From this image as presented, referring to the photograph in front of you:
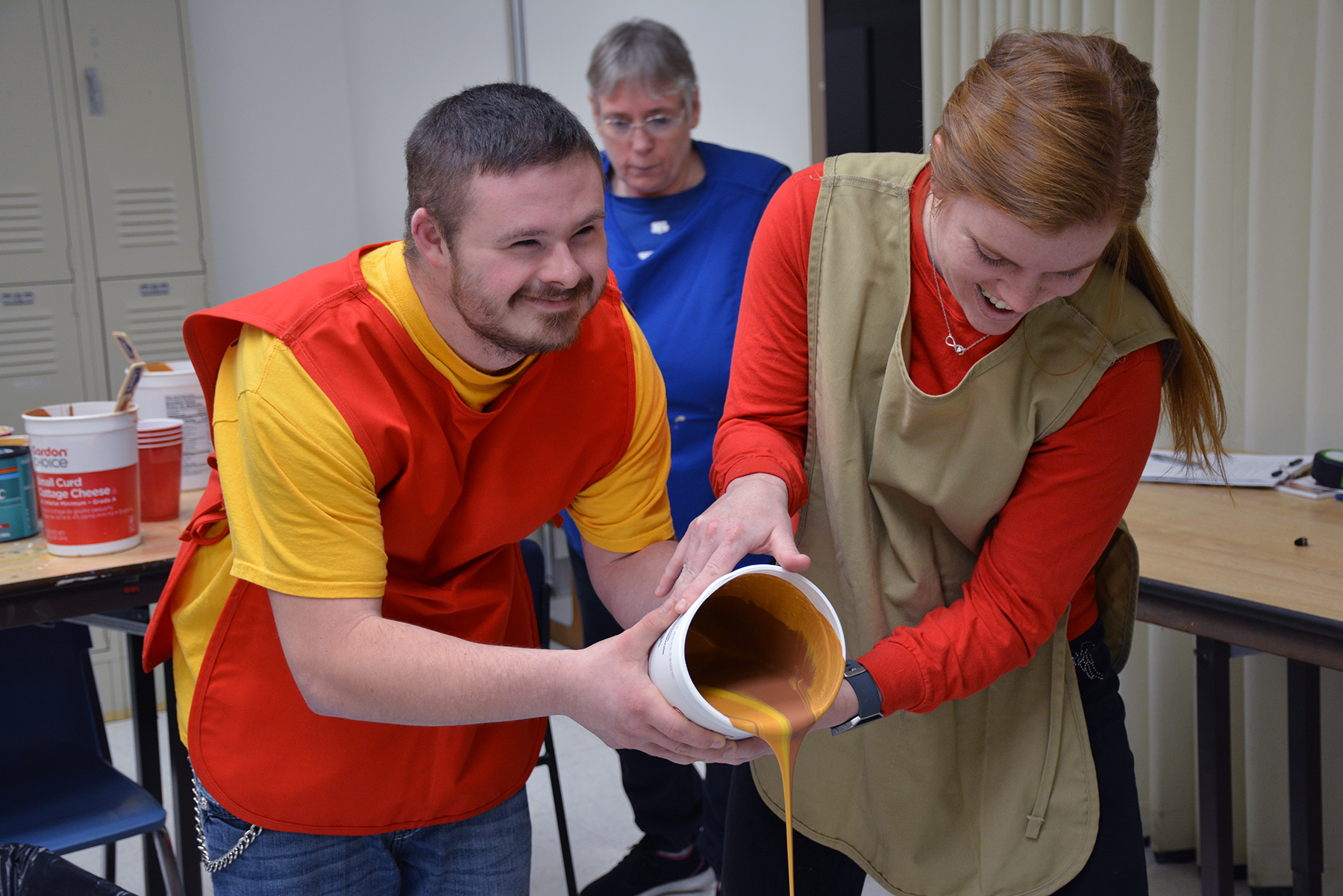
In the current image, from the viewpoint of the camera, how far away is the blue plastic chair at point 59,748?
172 centimetres

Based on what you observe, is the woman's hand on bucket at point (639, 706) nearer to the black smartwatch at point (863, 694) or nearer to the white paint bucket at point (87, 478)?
the black smartwatch at point (863, 694)

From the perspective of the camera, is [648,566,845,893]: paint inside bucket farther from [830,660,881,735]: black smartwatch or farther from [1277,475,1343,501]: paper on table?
[1277,475,1343,501]: paper on table

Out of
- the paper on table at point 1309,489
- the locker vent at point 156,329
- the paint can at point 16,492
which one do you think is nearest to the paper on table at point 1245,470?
the paper on table at point 1309,489

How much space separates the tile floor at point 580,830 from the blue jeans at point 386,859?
1194mm

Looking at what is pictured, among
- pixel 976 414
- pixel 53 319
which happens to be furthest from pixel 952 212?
pixel 53 319

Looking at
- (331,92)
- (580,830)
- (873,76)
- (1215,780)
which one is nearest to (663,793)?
(580,830)

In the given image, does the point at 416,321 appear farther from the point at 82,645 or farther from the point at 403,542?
the point at 82,645

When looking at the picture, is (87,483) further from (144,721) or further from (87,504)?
(144,721)

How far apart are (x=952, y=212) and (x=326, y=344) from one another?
2.03 feet

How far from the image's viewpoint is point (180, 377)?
205 cm

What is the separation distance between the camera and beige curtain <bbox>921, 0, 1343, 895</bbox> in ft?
6.84

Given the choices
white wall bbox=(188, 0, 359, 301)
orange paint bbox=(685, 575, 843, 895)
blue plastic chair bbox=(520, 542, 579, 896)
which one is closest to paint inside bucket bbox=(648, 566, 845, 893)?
orange paint bbox=(685, 575, 843, 895)

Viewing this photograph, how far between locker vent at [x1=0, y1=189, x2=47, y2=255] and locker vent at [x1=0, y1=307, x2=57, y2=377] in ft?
0.59

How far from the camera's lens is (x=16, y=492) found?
71.7 inches
